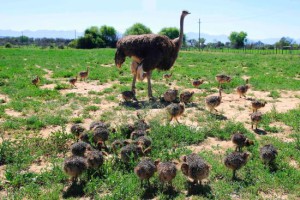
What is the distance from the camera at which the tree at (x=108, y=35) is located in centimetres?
6900

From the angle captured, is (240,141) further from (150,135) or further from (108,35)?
(108,35)

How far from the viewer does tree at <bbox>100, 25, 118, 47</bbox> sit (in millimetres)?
69000

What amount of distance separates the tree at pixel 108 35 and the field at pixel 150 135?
54809 millimetres

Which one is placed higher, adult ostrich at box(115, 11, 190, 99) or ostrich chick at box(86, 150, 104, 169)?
adult ostrich at box(115, 11, 190, 99)

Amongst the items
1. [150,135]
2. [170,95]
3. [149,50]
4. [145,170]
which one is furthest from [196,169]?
[149,50]

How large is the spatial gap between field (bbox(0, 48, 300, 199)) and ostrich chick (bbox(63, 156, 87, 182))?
0.85 ft

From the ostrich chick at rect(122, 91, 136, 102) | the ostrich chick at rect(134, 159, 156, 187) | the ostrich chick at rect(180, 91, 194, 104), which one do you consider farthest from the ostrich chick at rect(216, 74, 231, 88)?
the ostrich chick at rect(134, 159, 156, 187)

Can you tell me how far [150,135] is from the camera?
786cm

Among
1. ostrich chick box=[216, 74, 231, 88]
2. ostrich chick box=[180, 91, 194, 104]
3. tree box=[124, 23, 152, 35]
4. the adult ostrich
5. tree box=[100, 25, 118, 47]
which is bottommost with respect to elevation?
ostrich chick box=[180, 91, 194, 104]

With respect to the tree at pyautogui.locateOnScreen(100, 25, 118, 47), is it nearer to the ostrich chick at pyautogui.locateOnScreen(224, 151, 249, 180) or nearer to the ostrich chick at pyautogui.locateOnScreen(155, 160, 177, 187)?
the ostrich chick at pyautogui.locateOnScreen(224, 151, 249, 180)

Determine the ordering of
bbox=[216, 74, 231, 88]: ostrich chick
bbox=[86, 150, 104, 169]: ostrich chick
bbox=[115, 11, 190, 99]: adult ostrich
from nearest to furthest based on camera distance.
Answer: bbox=[86, 150, 104, 169]: ostrich chick → bbox=[115, 11, 190, 99]: adult ostrich → bbox=[216, 74, 231, 88]: ostrich chick

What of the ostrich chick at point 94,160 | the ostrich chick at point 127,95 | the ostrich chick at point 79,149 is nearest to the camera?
the ostrich chick at point 94,160

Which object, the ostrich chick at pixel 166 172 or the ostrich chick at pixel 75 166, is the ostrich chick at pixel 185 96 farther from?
the ostrich chick at pixel 75 166

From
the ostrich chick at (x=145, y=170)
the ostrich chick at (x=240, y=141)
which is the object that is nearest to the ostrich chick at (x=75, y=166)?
the ostrich chick at (x=145, y=170)
